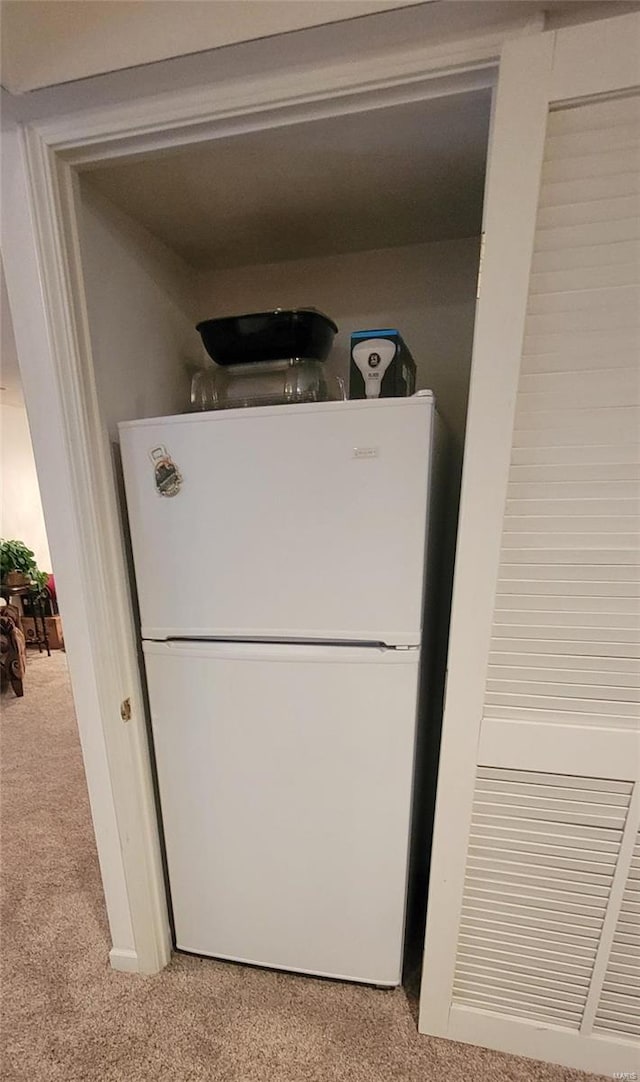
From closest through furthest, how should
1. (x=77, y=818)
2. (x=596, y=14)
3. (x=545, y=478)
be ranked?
(x=596, y=14) → (x=545, y=478) → (x=77, y=818)

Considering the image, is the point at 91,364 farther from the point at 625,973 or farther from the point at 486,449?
the point at 625,973

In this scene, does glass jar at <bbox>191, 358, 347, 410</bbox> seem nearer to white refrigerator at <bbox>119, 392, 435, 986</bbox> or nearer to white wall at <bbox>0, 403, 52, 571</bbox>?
white refrigerator at <bbox>119, 392, 435, 986</bbox>

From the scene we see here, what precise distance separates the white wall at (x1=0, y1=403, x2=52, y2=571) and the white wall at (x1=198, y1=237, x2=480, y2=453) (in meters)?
3.40

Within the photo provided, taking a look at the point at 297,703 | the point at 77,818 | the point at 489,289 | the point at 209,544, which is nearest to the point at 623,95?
the point at 489,289

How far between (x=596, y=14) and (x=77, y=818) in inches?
110

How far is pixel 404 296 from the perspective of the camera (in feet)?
4.62

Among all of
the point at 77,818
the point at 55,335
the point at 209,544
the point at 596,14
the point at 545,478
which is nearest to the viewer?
the point at 596,14

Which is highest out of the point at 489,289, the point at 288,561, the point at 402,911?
the point at 489,289

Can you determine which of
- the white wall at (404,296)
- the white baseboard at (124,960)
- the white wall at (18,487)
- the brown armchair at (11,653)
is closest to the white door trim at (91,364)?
the white baseboard at (124,960)

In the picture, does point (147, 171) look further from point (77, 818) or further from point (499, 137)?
point (77, 818)

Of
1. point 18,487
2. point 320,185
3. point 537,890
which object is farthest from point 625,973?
point 18,487

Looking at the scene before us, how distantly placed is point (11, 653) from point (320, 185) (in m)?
3.29

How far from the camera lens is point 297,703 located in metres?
1.10

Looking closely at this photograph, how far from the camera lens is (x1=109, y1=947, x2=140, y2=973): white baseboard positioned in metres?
1.31
